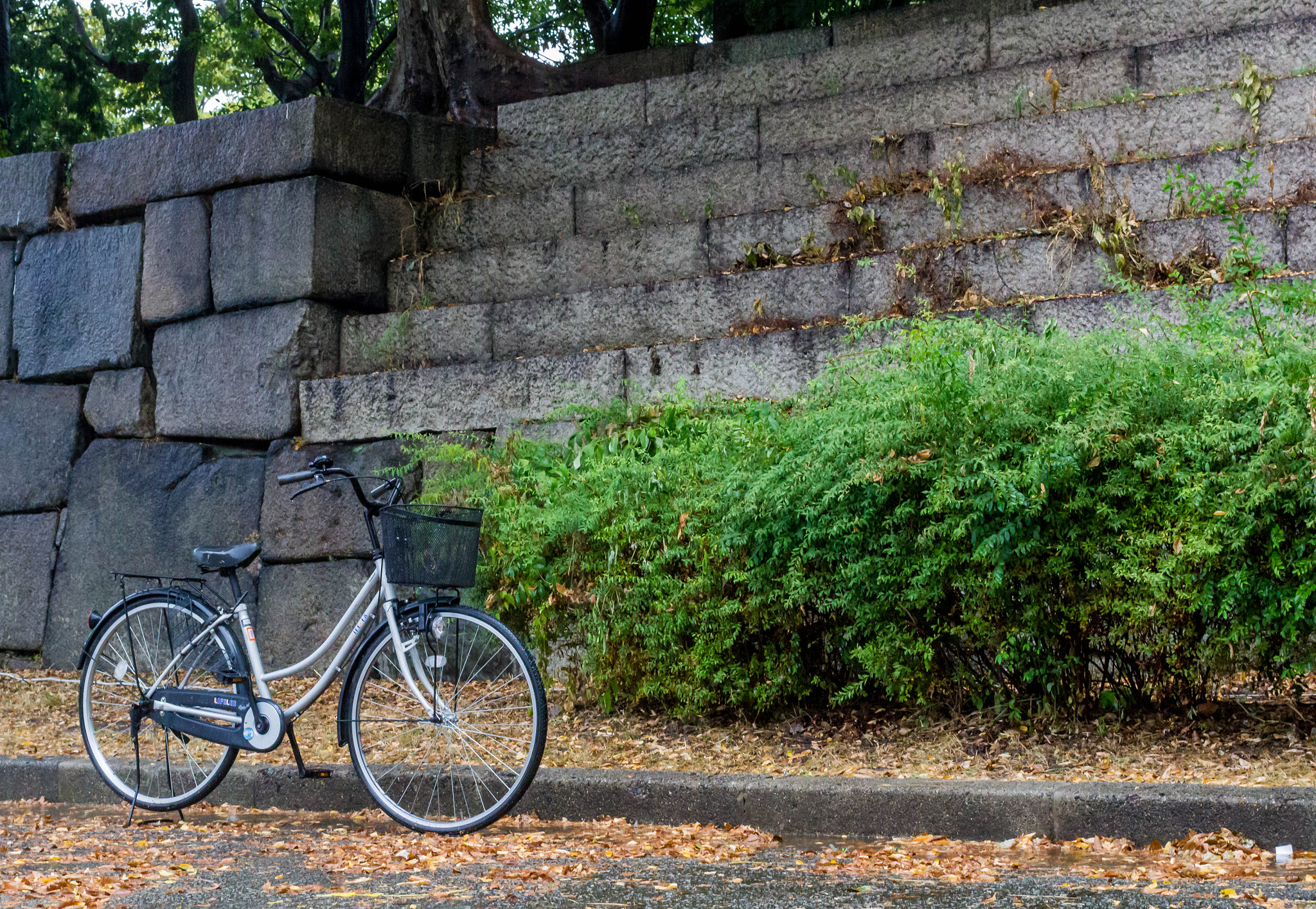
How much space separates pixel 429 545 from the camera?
4453mm

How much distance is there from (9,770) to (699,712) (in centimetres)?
284

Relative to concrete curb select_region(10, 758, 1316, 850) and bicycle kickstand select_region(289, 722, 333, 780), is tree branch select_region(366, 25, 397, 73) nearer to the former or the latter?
bicycle kickstand select_region(289, 722, 333, 780)

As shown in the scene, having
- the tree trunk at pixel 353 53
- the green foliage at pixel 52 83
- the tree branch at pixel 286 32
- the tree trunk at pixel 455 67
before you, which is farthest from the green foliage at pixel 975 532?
the tree branch at pixel 286 32

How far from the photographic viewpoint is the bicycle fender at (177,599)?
16.3 ft

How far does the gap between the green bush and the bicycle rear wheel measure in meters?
1.29

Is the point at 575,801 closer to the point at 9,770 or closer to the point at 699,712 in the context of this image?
the point at 699,712

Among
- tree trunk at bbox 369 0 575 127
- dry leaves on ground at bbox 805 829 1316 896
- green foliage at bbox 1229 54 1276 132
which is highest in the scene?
tree trunk at bbox 369 0 575 127

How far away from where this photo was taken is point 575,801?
15.4 ft

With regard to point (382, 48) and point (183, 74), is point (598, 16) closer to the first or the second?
point (382, 48)

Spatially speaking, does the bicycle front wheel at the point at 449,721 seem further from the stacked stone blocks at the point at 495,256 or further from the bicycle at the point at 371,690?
the stacked stone blocks at the point at 495,256

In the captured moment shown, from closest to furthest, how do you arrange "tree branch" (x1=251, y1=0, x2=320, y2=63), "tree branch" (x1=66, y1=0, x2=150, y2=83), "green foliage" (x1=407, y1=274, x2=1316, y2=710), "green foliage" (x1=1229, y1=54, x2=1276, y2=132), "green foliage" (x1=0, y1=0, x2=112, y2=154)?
1. "green foliage" (x1=407, y1=274, x2=1316, y2=710)
2. "green foliage" (x1=1229, y1=54, x2=1276, y2=132)
3. "green foliage" (x1=0, y1=0, x2=112, y2=154)
4. "tree branch" (x1=66, y1=0, x2=150, y2=83)
5. "tree branch" (x1=251, y1=0, x2=320, y2=63)

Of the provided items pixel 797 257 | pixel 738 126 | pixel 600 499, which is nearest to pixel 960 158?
pixel 797 257

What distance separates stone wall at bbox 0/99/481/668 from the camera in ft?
25.9

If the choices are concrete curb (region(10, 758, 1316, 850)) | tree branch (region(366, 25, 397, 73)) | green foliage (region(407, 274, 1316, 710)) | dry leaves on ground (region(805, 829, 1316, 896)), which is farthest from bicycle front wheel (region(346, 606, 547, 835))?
tree branch (region(366, 25, 397, 73))
